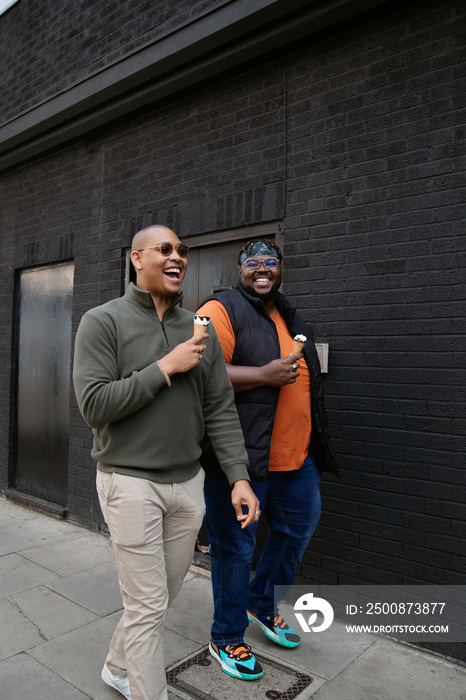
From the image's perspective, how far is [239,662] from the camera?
2.62 meters

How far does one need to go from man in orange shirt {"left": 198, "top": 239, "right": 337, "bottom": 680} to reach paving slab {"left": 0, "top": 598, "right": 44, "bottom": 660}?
107 cm

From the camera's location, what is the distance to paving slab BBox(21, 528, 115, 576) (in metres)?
4.16

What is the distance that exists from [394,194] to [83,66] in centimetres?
370

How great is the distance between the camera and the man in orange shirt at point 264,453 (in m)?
2.66

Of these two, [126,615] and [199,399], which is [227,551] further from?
[199,399]

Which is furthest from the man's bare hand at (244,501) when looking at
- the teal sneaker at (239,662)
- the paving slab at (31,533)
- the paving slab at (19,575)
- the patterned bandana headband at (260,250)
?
the paving slab at (31,533)

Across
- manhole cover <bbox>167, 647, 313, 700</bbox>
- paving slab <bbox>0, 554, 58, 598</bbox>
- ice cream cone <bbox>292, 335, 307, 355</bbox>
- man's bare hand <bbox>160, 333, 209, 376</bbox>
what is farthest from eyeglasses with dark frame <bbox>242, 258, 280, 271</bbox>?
paving slab <bbox>0, 554, 58, 598</bbox>

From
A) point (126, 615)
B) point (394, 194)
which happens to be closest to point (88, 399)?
point (126, 615)

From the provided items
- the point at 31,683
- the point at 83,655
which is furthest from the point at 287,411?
the point at 31,683

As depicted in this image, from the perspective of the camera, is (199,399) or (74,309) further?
(74,309)

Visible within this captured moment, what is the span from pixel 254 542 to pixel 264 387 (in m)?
0.79

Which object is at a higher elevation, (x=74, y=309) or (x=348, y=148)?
(x=348, y=148)

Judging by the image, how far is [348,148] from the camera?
11.2 feet

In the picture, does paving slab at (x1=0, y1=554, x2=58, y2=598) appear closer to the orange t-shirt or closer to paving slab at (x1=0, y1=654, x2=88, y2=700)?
paving slab at (x1=0, y1=654, x2=88, y2=700)
